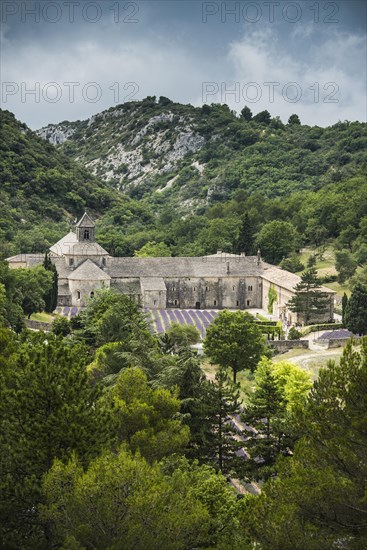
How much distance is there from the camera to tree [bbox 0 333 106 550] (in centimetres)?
1805

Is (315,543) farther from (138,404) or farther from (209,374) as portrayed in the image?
(209,374)

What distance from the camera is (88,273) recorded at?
78250 mm

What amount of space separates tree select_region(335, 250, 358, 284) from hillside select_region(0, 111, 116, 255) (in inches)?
1754

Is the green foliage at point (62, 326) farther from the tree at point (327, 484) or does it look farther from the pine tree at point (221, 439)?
the tree at point (327, 484)

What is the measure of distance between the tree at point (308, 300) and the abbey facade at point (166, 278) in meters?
7.72

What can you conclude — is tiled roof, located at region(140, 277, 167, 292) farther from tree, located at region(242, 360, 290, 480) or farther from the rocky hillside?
the rocky hillside

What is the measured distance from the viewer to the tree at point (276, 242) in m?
103

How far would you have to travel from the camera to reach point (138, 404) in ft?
78.9

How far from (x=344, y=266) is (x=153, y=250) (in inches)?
1334

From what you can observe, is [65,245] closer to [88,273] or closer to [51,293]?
[88,273]

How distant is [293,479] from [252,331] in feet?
113

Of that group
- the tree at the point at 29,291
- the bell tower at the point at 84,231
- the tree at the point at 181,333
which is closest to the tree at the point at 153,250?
the bell tower at the point at 84,231

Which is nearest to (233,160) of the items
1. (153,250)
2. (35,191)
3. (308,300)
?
(35,191)

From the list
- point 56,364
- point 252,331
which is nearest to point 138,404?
point 56,364
